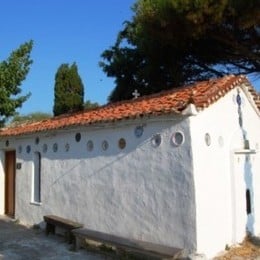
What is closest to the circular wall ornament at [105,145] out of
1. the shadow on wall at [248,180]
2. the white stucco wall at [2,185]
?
the shadow on wall at [248,180]

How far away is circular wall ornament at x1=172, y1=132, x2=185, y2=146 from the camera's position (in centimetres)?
856

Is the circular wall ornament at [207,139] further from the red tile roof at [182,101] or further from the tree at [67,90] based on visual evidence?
the tree at [67,90]

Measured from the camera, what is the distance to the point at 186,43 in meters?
15.6

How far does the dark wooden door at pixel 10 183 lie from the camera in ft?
49.9

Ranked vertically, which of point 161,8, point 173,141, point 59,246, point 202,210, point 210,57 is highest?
point 161,8

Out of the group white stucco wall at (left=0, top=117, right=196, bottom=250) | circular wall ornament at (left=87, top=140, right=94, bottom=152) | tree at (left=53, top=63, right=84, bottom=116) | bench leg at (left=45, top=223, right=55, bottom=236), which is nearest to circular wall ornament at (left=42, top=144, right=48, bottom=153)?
white stucco wall at (left=0, top=117, right=196, bottom=250)

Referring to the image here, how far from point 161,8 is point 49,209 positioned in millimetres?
7054

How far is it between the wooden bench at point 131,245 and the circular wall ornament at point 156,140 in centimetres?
196

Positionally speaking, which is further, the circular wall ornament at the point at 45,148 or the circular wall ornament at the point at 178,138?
the circular wall ornament at the point at 45,148

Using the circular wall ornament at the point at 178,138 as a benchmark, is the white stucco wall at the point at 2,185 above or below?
below

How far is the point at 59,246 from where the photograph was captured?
1033 cm

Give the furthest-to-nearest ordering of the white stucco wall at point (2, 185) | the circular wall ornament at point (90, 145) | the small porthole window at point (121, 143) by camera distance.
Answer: the white stucco wall at point (2, 185) → the circular wall ornament at point (90, 145) → the small porthole window at point (121, 143)

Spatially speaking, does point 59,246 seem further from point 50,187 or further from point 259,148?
point 259,148

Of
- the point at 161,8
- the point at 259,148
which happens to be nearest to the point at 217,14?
the point at 161,8
